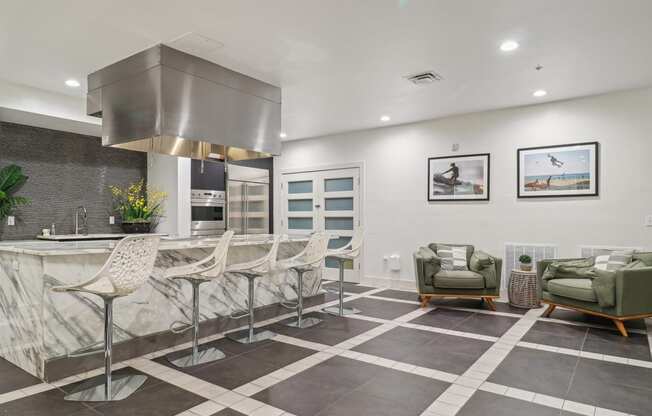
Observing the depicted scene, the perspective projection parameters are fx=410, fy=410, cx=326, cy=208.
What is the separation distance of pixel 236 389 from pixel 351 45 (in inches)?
113

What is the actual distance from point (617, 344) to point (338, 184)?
15.4 feet

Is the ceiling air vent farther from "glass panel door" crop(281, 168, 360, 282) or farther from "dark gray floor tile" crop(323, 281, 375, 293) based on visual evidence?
"dark gray floor tile" crop(323, 281, 375, 293)

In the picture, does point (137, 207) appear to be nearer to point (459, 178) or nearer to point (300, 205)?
point (300, 205)

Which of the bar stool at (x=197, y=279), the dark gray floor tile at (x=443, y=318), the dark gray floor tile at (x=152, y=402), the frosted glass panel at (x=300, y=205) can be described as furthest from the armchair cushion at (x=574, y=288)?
the frosted glass panel at (x=300, y=205)

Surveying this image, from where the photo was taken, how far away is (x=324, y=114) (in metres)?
5.98

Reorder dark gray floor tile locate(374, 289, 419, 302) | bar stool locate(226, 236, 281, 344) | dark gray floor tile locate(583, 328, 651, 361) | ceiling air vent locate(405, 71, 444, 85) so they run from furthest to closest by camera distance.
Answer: dark gray floor tile locate(374, 289, 419, 302) < ceiling air vent locate(405, 71, 444, 85) < bar stool locate(226, 236, 281, 344) < dark gray floor tile locate(583, 328, 651, 361)

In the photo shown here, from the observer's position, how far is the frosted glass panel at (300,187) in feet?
25.3

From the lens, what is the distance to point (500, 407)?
8.05 feet

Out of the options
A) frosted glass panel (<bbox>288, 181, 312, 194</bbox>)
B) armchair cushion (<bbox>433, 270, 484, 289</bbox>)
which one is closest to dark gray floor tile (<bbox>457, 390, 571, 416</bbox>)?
armchair cushion (<bbox>433, 270, 484, 289</bbox>)

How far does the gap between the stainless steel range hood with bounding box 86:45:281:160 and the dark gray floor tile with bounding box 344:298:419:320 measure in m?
2.24

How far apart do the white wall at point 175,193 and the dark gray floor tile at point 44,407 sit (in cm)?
338

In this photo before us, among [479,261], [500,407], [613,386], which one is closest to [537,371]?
[613,386]

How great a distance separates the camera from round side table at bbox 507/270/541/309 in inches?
200

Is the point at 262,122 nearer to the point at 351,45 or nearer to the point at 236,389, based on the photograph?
the point at 351,45
